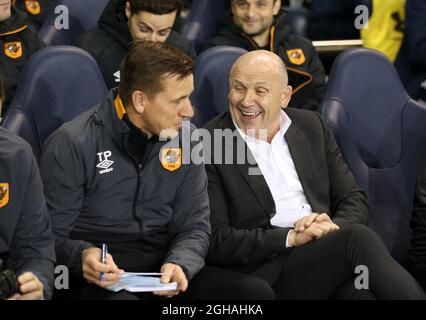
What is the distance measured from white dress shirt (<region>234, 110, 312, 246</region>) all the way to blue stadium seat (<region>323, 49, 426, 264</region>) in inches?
10.1

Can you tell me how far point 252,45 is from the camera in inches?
141

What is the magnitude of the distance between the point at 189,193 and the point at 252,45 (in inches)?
46.2

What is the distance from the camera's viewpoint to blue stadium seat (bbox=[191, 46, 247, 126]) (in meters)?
2.98

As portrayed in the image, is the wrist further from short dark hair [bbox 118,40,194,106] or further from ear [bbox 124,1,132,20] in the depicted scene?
ear [bbox 124,1,132,20]

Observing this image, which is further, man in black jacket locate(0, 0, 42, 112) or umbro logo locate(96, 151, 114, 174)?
man in black jacket locate(0, 0, 42, 112)

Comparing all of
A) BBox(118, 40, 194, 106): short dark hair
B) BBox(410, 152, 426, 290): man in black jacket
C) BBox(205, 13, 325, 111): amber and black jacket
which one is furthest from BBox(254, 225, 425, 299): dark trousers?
BBox(205, 13, 325, 111): amber and black jacket

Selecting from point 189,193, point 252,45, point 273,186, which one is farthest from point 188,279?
point 252,45

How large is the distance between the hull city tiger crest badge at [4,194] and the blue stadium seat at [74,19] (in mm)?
1346

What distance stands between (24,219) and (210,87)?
3.05 ft

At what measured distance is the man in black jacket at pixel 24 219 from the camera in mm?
2232

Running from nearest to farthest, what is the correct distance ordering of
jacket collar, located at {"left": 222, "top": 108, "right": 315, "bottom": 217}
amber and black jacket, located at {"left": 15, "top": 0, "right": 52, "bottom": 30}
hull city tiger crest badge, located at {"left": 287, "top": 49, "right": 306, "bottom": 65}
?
1. jacket collar, located at {"left": 222, "top": 108, "right": 315, "bottom": 217}
2. hull city tiger crest badge, located at {"left": 287, "top": 49, "right": 306, "bottom": 65}
3. amber and black jacket, located at {"left": 15, "top": 0, "right": 52, "bottom": 30}

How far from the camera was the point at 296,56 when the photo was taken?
11.8ft

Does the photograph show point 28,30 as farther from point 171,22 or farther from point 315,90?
point 315,90

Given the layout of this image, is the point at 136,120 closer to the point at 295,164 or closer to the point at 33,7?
the point at 295,164
